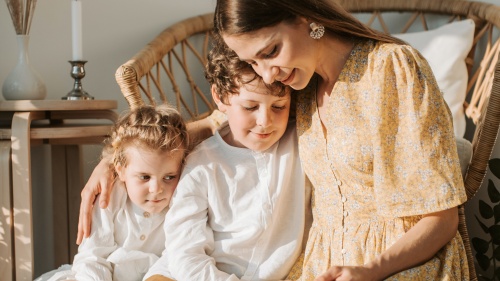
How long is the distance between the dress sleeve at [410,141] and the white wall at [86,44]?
1.29 m

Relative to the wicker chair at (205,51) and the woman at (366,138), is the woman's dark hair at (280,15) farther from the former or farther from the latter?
the wicker chair at (205,51)

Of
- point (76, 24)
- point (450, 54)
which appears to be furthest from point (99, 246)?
point (450, 54)

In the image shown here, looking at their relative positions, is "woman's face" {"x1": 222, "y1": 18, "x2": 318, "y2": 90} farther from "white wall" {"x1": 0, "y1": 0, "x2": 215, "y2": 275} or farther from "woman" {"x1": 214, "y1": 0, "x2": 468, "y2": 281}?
A: "white wall" {"x1": 0, "y1": 0, "x2": 215, "y2": 275}

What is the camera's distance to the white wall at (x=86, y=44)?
2.31 m

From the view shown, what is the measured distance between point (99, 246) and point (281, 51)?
667mm

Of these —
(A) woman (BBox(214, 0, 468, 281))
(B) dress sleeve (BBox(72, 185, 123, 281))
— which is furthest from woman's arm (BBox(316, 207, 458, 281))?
(B) dress sleeve (BBox(72, 185, 123, 281))

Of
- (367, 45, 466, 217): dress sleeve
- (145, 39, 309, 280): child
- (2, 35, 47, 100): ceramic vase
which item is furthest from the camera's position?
(2, 35, 47, 100): ceramic vase

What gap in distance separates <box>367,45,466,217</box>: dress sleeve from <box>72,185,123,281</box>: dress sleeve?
26.0 inches

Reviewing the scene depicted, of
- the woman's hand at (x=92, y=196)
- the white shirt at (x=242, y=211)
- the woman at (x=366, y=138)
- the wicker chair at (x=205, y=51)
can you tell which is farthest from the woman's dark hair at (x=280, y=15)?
the wicker chair at (x=205, y=51)

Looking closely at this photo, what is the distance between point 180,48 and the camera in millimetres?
2541

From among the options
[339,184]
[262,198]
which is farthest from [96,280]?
[339,184]

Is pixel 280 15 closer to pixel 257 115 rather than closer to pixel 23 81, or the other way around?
pixel 257 115

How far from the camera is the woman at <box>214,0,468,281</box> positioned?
130 centimetres

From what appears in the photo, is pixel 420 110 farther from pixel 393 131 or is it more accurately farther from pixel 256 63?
pixel 256 63
